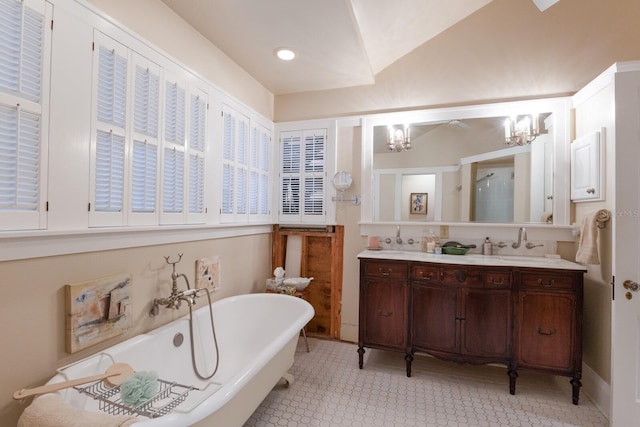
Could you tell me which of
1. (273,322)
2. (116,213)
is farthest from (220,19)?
(273,322)

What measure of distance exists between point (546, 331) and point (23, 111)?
11.2ft

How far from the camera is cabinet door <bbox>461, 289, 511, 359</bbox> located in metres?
2.36

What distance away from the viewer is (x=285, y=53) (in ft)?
8.80

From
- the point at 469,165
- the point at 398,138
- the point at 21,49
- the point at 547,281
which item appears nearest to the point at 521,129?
the point at 469,165

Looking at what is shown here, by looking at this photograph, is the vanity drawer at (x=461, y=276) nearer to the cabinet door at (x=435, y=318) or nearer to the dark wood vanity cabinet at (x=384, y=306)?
the cabinet door at (x=435, y=318)

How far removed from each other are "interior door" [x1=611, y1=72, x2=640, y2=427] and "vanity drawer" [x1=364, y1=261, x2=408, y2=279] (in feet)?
4.43

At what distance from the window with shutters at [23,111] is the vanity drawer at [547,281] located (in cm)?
305

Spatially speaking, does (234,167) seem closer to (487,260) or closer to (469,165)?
(469,165)

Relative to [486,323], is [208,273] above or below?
above

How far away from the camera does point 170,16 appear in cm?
212

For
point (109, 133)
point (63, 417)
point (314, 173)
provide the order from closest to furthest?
1. point (63, 417)
2. point (109, 133)
3. point (314, 173)

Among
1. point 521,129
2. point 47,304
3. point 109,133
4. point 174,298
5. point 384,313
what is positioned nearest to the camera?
point 47,304

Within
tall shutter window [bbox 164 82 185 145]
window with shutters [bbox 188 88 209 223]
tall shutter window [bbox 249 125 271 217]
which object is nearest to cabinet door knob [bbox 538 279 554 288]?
tall shutter window [bbox 249 125 271 217]

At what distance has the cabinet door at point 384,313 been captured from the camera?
2617 mm
